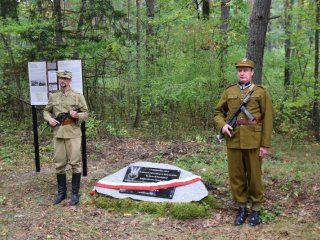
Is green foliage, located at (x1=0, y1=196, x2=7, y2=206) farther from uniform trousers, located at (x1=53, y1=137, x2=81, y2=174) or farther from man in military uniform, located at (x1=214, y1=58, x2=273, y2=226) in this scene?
man in military uniform, located at (x1=214, y1=58, x2=273, y2=226)

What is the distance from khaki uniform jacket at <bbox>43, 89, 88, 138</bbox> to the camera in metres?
5.92

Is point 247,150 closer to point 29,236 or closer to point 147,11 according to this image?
point 29,236

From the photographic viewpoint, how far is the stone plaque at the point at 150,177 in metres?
5.88

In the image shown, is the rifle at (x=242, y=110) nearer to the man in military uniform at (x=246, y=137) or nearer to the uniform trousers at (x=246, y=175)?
the man in military uniform at (x=246, y=137)

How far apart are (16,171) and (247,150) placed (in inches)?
204

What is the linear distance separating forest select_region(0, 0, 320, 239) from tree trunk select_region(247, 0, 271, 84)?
0.02 m

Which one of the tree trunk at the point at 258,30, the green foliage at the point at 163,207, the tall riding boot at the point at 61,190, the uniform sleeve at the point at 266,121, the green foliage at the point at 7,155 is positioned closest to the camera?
the uniform sleeve at the point at 266,121

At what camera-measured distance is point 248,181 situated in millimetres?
5242

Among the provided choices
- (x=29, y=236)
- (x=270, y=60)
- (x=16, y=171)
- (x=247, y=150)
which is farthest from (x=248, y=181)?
(x=270, y=60)

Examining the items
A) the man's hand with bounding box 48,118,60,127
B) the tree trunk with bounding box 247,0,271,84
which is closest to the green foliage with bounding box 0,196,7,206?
the man's hand with bounding box 48,118,60,127

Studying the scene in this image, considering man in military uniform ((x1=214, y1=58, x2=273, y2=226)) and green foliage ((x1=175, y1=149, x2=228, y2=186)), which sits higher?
man in military uniform ((x1=214, y1=58, x2=273, y2=226))

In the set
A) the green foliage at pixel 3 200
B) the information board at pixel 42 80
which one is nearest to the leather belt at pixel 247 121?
the information board at pixel 42 80

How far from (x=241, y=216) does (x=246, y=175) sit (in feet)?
1.88

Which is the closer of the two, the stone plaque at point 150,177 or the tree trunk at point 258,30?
the stone plaque at point 150,177
